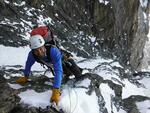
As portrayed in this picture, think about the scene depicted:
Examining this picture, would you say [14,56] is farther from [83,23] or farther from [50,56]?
[83,23]

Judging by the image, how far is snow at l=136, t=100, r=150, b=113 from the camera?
13.0 meters

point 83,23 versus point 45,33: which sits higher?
point 83,23

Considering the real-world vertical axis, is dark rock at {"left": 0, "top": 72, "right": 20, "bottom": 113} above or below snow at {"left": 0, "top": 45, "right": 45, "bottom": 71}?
below

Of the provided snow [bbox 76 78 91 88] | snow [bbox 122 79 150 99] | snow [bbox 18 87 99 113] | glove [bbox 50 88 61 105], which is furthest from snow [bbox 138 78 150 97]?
glove [bbox 50 88 61 105]

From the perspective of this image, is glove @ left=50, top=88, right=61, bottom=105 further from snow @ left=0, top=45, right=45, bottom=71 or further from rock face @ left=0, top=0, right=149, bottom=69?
rock face @ left=0, top=0, right=149, bottom=69

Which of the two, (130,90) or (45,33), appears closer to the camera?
(45,33)

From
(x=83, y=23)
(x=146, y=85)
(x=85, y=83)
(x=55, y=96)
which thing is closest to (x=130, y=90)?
(x=146, y=85)

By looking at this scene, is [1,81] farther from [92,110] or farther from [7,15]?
[7,15]

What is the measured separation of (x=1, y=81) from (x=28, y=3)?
14.8 meters

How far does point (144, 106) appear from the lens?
13.4m

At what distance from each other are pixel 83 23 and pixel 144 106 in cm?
1551

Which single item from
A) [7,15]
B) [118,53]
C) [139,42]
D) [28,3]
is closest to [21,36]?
[7,15]

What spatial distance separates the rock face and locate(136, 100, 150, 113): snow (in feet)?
26.8

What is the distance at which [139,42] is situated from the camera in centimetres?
4109
